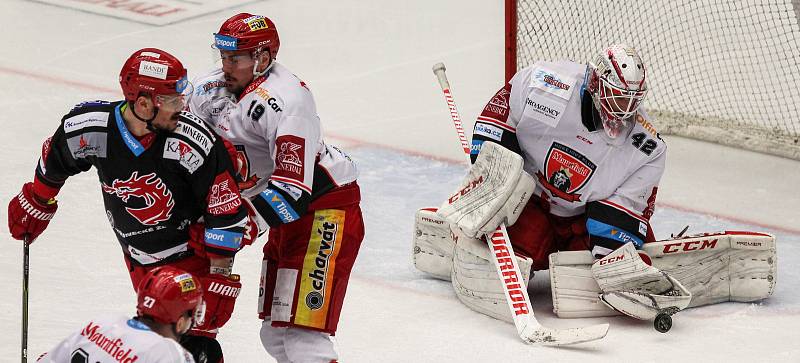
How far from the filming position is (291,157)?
391cm

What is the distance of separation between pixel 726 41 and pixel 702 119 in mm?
835

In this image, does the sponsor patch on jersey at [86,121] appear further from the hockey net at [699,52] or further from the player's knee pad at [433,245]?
the hockey net at [699,52]

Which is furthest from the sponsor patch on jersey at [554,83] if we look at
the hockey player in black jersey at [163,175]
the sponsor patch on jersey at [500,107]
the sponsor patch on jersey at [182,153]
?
the sponsor patch on jersey at [182,153]

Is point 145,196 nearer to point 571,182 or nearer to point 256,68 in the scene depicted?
point 256,68

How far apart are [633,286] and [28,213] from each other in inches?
81.3

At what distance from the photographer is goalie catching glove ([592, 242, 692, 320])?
4.91m

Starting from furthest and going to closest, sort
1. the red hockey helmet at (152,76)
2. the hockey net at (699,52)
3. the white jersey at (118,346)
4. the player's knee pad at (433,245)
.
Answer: the hockey net at (699,52) < the player's knee pad at (433,245) < the red hockey helmet at (152,76) < the white jersey at (118,346)

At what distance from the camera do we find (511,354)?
477 cm

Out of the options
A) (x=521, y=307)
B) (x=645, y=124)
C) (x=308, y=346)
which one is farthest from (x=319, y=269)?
(x=645, y=124)

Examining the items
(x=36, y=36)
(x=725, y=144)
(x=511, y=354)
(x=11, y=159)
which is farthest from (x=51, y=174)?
(x=36, y=36)

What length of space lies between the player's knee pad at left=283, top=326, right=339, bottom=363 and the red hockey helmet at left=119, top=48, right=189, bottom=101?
2.86 ft

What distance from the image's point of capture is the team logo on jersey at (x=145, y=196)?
3699 mm

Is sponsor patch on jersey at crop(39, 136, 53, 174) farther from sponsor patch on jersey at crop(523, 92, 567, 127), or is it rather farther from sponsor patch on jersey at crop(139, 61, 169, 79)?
sponsor patch on jersey at crop(523, 92, 567, 127)

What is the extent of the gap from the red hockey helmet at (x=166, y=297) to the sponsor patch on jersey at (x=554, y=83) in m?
2.26
